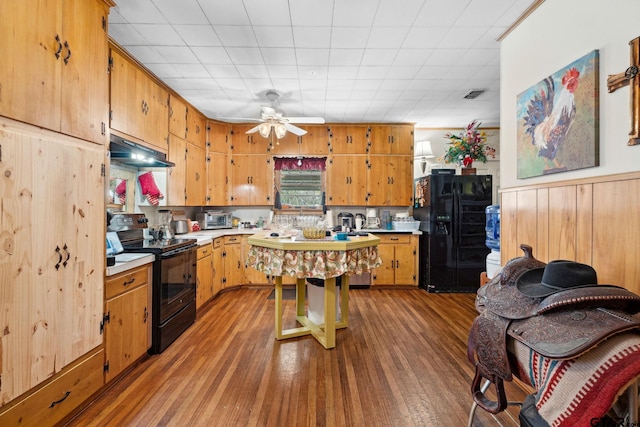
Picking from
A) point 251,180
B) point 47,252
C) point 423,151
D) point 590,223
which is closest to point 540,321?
point 590,223

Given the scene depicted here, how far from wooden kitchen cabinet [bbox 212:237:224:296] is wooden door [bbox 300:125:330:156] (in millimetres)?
2145

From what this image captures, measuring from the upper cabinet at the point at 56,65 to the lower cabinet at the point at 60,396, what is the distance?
1461 mm

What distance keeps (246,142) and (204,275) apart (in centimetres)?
251

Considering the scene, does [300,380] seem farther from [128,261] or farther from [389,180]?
[389,180]

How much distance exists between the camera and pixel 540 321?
1.04 m

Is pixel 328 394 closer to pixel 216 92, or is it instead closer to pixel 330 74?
pixel 330 74

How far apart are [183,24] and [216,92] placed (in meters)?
1.35

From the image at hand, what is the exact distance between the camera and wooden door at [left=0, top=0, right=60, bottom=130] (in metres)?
1.33

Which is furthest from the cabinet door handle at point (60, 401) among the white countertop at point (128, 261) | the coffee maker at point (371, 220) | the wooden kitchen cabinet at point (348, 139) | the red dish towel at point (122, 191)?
the wooden kitchen cabinet at point (348, 139)

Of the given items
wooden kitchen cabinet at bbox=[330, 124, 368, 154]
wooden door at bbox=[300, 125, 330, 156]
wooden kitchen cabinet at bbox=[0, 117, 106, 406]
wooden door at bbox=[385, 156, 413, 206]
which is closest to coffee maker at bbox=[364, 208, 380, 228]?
wooden door at bbox=[385, 156, 413, 206]

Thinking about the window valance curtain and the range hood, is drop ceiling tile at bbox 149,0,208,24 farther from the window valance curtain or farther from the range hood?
the window valance curtain

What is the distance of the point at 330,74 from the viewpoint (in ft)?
10.8

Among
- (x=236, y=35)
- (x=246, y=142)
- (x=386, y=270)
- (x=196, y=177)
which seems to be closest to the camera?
(x=236, y=35)

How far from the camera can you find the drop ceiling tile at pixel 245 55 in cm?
282
